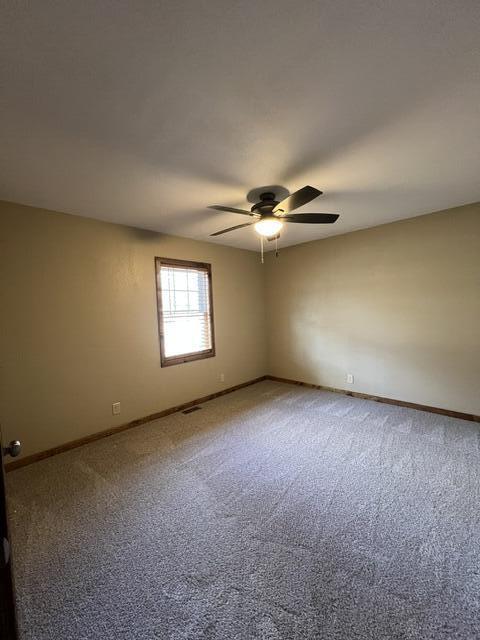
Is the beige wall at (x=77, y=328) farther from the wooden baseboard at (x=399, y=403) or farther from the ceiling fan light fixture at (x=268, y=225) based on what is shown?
the wooden baseboard at (x=399, y=403)

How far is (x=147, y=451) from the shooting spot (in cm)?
260

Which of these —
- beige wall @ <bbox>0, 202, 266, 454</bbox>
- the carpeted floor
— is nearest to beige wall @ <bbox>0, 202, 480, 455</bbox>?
beige wall @ <bbox>0, 202, 266, 454</bbox>

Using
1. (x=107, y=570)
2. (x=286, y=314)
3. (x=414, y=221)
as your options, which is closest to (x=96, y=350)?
(x=107, y=570)

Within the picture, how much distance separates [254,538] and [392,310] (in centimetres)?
313

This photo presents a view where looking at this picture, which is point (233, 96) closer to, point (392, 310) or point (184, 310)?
point (184, 310)

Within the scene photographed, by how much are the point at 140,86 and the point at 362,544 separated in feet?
8.79

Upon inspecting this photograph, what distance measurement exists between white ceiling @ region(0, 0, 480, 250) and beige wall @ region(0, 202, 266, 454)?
51 cm

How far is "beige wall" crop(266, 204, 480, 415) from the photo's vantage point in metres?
3.04

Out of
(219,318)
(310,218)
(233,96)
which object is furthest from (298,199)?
(219,318)

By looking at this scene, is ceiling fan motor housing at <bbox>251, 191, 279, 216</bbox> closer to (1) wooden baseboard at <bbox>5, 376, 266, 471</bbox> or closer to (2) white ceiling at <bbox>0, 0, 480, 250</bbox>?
(2) white ceiling at <bbox>0, 0, 480, 250</bbox>

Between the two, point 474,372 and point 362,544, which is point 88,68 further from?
point 474,372

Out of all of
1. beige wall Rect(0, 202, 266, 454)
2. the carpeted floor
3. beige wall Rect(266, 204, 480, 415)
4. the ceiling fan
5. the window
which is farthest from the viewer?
the window

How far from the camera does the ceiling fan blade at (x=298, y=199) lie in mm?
1847

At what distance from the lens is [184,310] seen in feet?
12.3
